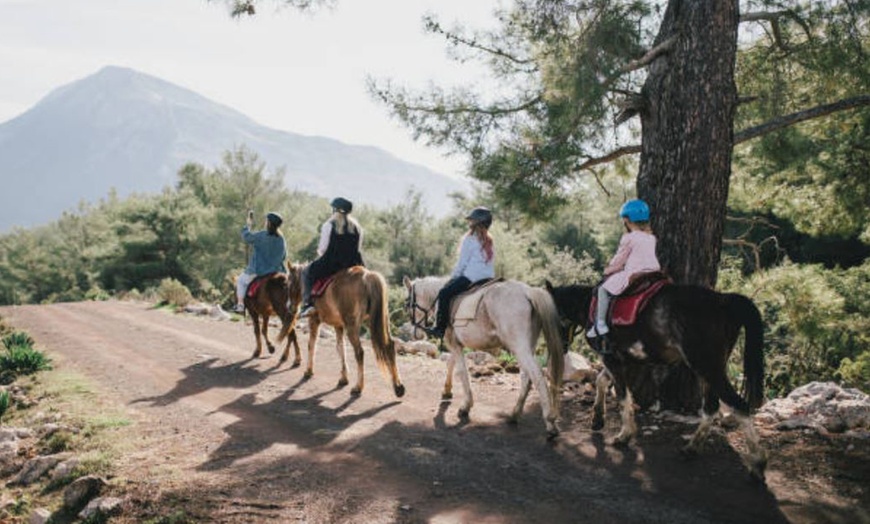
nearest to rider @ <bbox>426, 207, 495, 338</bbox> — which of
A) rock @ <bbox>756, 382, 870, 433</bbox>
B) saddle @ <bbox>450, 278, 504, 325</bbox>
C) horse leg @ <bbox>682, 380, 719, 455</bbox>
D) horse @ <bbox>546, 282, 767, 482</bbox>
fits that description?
saddle @ <bbox>450, 278, 504, 325</bbox>

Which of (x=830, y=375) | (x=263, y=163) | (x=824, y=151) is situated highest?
(x=263, y=163)

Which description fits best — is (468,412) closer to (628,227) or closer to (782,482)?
(628,227)

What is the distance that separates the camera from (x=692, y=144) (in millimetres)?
6770

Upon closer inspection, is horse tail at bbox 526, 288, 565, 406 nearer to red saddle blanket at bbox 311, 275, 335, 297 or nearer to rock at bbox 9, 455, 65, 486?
red saddle blanket at bbox 311, 275, 335, 297

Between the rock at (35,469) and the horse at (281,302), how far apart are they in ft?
13.7

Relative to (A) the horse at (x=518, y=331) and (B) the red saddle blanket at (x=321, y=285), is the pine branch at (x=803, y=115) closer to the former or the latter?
(A) the horse at (x=518, y=331)

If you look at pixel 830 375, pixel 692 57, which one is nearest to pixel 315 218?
pixel 830 375

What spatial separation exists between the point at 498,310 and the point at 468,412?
1.48 metres

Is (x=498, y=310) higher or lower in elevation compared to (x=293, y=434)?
Result: higher

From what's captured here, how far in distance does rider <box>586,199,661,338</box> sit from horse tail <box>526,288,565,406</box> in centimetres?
46

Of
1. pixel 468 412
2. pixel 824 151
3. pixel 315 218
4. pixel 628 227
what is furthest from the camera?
pixel 315 218

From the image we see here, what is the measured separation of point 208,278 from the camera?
3791cm

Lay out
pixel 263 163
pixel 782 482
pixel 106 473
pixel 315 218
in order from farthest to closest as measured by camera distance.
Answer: pixel 315 218 < pixel 263 163 < pixel 106 473 < pixel 782 482

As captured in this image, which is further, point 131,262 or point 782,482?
point 131,262
